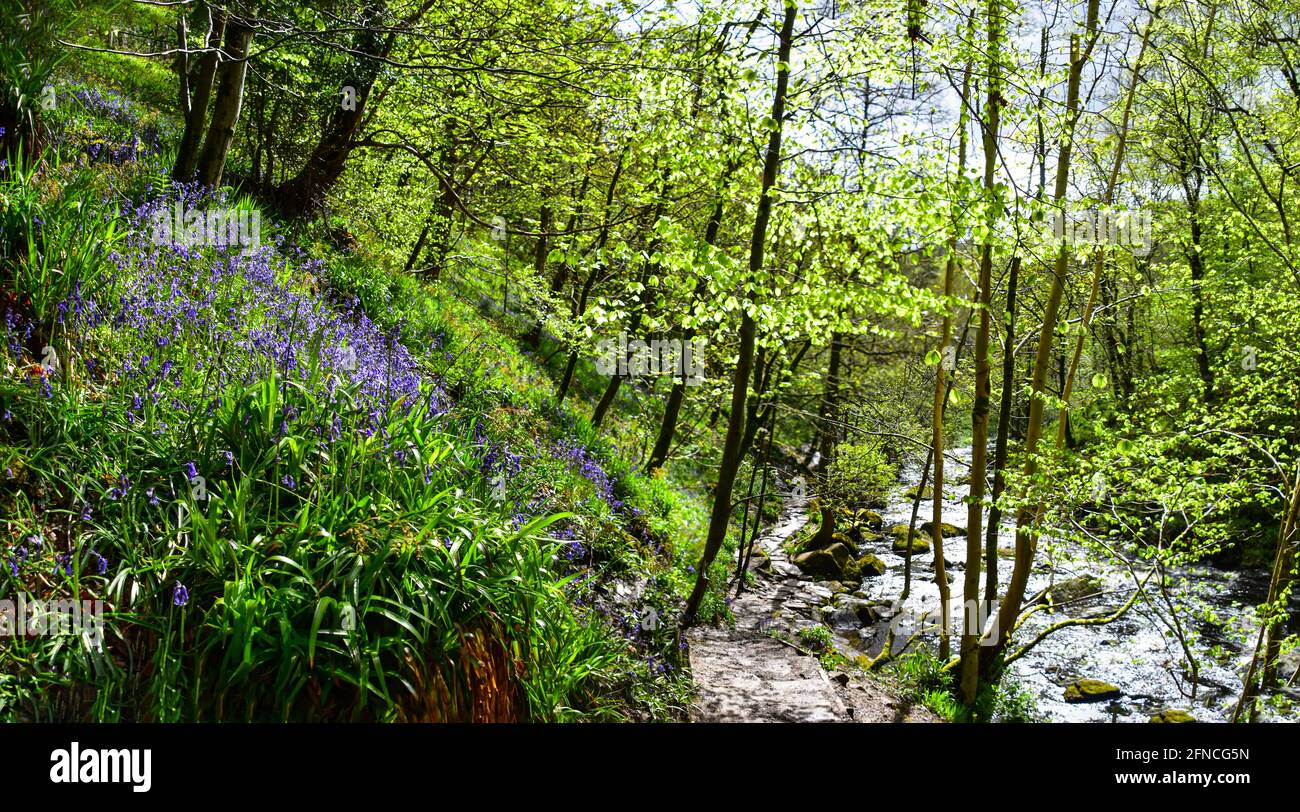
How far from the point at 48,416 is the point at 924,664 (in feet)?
31.3

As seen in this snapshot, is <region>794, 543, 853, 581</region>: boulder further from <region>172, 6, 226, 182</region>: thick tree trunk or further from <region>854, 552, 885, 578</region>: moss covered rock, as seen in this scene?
<region>172, 6, 226, 182</region>: thick tree trunk

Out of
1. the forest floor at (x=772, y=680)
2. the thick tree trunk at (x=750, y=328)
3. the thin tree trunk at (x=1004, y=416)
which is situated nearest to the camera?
the forest floor at (x=772, y=680)

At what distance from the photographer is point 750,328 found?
7.08 m

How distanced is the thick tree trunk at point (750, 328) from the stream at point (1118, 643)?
11.1ft

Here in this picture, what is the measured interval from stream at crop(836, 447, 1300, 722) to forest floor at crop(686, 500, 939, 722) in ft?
4.90

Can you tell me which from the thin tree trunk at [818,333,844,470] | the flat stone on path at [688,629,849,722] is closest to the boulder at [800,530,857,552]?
the thin tree trunk at [818,333,844,470]

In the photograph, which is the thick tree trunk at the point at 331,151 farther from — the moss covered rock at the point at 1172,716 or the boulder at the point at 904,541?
the boulder at the point at 904,541

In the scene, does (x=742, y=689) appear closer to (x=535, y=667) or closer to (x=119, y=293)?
(x=535, y=667)

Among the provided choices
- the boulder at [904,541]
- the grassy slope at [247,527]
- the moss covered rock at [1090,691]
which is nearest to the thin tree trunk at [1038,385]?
the moss covered rock at [1090,691]

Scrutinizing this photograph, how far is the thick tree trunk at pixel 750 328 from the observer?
6.68m

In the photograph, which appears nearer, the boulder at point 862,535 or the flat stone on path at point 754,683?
the flat stone on path at point 754,683

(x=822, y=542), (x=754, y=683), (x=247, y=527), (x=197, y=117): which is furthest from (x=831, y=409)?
(x=247, y=527)

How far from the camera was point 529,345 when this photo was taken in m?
17.4

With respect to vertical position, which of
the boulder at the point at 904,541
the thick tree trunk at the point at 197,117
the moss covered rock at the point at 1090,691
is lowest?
the moss covered rock at the point at 1090,691
